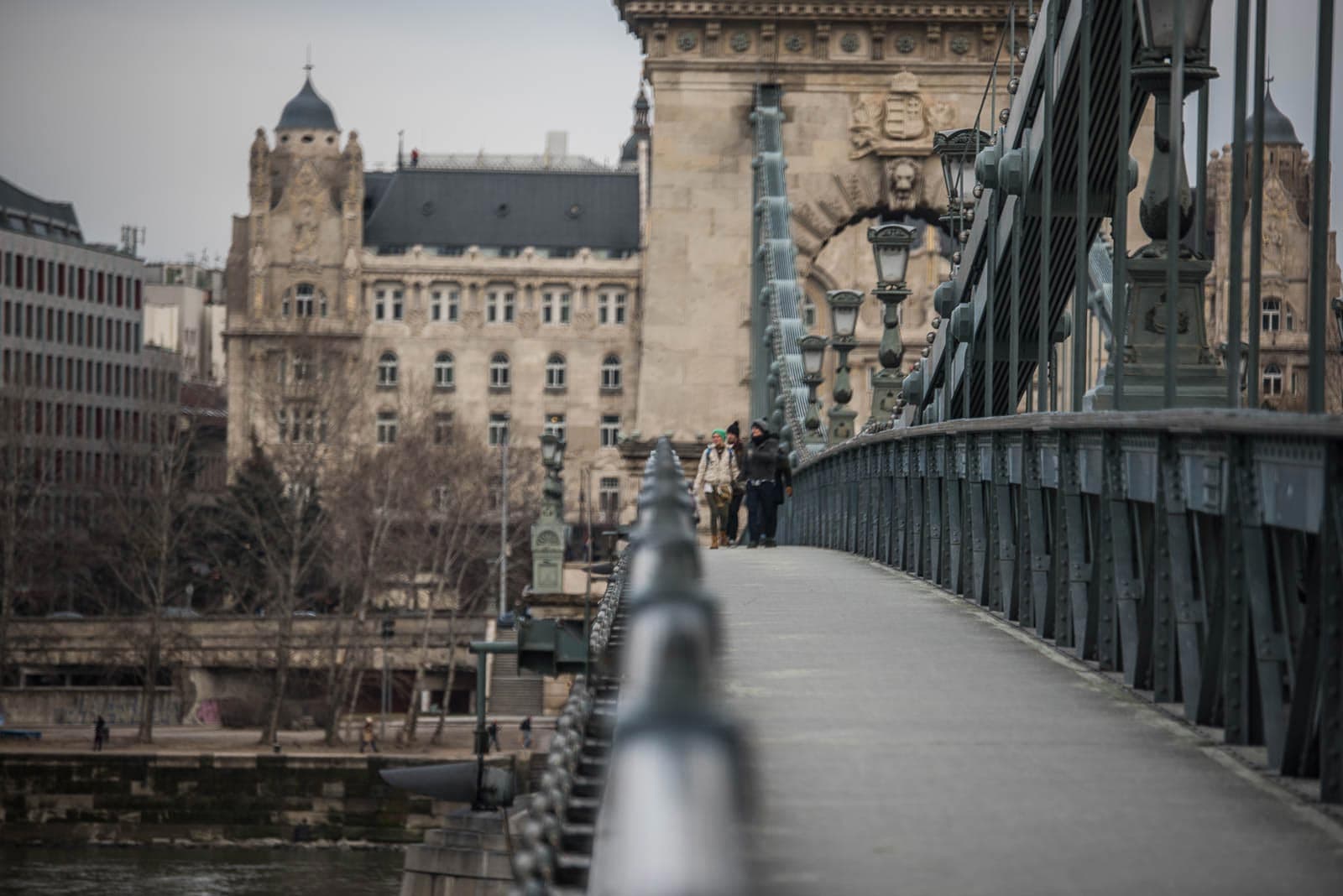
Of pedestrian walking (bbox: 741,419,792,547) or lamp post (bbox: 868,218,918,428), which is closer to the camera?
lamp post (bbox: 868,218,918,428)

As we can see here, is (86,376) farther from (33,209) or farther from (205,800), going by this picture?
(205,800)

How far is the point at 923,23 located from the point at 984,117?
2.81m

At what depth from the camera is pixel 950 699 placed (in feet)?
34.3

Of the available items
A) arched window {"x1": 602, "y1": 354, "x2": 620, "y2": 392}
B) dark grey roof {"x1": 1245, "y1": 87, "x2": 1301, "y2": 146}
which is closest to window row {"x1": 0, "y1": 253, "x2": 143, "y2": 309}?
arched window {"x1": 602, "y1": 354, "x2": 620, "y2": 392}

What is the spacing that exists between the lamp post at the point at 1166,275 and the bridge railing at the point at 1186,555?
1.23 feet

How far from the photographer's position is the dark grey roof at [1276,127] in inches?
372

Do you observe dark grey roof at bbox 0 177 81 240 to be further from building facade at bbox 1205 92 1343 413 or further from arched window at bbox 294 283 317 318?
building facade at bbox 1205 92 1343 413

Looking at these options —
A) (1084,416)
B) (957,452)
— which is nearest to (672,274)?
(957,452)

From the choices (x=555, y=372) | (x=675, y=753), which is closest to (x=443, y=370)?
(x=555, y=372)

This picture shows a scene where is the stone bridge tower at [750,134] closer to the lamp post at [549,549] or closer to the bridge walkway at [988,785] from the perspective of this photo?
the lamp post at [549,549]

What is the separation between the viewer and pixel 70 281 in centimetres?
10844

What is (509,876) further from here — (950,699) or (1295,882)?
(1295,882)

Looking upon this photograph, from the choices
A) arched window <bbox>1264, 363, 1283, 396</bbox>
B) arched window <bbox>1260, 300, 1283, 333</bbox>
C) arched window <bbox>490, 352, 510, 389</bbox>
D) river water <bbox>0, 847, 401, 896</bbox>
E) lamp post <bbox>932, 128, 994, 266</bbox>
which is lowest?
A: river water <bbox>0, 847, 401, 896</bbox>

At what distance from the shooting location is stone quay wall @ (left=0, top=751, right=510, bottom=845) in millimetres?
54562
